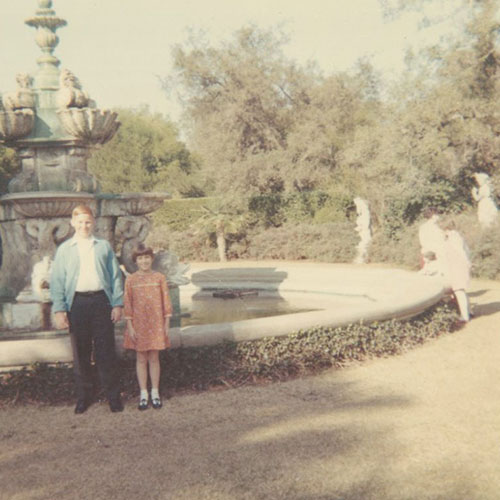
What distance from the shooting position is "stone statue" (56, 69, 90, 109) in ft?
23.7

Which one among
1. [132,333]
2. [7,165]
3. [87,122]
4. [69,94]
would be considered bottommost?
[132,333]

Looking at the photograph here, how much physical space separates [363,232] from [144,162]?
30816 mm

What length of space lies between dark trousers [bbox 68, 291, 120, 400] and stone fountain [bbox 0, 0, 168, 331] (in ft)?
6.59

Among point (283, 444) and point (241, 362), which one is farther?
point (241, 362)

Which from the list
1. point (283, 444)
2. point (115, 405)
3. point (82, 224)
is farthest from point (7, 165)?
point (283, 444)

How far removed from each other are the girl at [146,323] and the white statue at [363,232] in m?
14.5

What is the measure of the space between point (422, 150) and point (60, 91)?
50.0ft

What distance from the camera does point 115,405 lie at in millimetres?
5219

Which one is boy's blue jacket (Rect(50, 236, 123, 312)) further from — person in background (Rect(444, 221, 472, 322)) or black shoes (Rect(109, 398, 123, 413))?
person in background (Rect(444, 221, 472, 322))

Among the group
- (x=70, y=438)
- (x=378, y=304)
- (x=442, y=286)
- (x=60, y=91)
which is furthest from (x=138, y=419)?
(x=442, y=286)

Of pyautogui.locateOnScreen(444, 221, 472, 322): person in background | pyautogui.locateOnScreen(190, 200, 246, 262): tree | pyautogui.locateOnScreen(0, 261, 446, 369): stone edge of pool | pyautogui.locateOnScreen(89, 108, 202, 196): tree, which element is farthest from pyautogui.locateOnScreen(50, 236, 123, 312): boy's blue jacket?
pyautogui.locateOnScreen(89, 108, 202, 196): tree

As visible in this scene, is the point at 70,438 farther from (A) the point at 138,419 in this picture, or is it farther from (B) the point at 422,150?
(B) the point at 422,150

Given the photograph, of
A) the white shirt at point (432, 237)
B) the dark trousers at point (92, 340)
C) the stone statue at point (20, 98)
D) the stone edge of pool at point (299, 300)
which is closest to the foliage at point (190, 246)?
the stone edge of pool at point (299, 300)

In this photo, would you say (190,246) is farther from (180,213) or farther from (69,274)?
(69,274)
